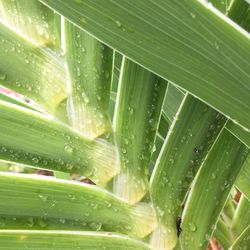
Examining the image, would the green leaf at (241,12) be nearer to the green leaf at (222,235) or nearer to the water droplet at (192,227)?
the water droplet at (192,227)

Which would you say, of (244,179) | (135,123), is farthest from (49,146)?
(244,179)

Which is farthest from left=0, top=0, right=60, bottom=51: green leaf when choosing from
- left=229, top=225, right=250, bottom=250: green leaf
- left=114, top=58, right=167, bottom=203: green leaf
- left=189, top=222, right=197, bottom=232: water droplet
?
left=229, top=225, right=250, bottom=250: green leaf

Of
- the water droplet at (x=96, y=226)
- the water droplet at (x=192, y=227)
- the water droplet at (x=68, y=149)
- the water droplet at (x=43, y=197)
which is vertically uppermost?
the water droplet at (x=68, y=149)

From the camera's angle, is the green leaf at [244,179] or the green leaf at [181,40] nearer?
the green leaf at [181,40]

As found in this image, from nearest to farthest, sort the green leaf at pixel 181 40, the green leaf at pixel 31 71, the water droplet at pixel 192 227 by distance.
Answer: the green leaf at pixel 181 40, the green leaf at pixel 31 71, the water droplet at pixel 192 227

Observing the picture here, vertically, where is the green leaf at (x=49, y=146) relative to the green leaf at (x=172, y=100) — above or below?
below

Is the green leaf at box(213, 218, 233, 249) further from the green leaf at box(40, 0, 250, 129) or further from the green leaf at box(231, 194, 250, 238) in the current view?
the green leaf at box(40, 0, 250, 129)

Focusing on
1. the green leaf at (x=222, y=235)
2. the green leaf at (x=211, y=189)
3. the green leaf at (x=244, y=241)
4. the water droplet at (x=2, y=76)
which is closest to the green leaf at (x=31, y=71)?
the water droplet at (x=2, y=76)
